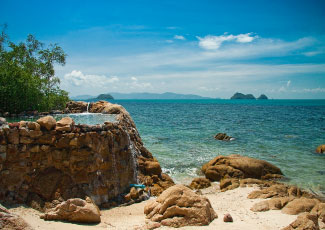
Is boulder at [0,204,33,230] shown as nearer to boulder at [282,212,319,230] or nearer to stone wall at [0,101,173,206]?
stone wall at [0,101,173,206]

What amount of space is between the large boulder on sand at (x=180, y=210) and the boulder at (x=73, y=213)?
2236mm

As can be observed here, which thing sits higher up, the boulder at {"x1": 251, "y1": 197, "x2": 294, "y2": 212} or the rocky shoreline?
the rocky shoreline

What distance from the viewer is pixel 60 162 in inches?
442

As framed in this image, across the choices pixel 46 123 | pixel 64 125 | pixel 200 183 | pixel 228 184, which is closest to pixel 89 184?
pixel 64 125

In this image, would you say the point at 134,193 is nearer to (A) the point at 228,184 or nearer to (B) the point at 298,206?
(A) the point at 228,184

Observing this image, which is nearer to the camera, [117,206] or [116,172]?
[117,206]

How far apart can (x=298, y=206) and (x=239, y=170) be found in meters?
7.89

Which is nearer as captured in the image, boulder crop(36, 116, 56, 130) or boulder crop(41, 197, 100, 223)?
boulder crop(41, 197, 100, 223)

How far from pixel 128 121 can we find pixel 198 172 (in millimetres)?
6796

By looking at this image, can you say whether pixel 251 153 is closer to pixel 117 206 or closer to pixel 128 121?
pixel 128 121

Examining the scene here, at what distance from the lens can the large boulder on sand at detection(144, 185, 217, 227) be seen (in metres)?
9.37

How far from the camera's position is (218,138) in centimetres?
3312

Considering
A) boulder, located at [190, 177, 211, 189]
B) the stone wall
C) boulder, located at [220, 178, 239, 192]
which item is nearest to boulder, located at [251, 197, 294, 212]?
boulder, located at [220, 178, 239, 192]

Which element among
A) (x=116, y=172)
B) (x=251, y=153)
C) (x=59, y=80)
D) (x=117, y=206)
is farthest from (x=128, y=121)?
(x=251, y=153)
